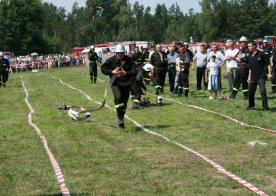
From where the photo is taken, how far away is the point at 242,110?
1439cm

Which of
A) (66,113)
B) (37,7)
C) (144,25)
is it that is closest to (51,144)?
(66,113)

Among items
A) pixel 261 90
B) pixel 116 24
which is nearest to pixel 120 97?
pixel 261 90

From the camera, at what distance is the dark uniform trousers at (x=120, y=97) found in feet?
39.0

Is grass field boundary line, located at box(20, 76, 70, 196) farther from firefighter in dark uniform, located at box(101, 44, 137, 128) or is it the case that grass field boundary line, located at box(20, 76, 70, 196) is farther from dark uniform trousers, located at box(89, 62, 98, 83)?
dark uniform trousers, located at box(89, 62, 98, 83)

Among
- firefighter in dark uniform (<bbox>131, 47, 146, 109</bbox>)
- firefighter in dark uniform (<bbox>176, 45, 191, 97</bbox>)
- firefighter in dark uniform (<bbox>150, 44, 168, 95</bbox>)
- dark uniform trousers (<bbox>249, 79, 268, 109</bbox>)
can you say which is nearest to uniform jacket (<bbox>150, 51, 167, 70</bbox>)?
firefighter in dark uniform (<bbox>150, 44, 168, 95</bbox>)

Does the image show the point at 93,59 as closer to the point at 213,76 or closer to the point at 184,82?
the point at 184,82

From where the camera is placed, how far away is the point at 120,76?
11891mm

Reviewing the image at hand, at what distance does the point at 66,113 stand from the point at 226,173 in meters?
8.24

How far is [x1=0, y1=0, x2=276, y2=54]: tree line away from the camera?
299 feet

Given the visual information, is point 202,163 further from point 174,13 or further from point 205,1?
point 174,13

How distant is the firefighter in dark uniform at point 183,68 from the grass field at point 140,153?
290cm

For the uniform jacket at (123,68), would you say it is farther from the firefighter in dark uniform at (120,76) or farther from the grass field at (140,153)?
the grass field at (140,153)

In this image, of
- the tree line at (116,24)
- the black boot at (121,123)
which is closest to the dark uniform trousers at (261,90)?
the black boot at (121,123)

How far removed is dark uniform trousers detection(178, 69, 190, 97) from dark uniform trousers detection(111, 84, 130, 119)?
251 inches
